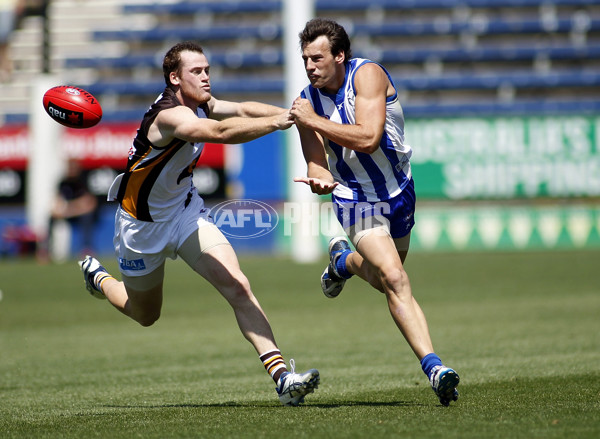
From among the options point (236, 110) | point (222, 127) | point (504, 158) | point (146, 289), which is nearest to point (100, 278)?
point (146, 289)

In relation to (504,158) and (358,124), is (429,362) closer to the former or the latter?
(358,124)

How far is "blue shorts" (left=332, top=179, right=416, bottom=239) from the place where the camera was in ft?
17.9

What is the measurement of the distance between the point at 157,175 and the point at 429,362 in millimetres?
1936

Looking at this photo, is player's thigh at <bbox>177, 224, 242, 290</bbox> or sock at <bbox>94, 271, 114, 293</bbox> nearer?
player's thigh at <bbox>177, 224, 242, 290</bbox>

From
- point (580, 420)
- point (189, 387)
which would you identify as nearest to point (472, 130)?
point (189, 387)

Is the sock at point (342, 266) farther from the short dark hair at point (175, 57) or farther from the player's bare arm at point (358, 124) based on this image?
the short dark hair at point (175, 57)

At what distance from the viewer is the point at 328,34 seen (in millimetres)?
5332

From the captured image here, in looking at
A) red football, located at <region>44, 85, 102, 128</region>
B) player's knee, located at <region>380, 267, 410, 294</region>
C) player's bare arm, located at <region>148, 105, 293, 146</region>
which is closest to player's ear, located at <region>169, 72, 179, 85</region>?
player's bare arm, located at <region>148, 105, 293, 146</region>

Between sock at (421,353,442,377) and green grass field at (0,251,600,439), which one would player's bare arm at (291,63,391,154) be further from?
green grass field at (0,251,600,439)

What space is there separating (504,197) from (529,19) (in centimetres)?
953

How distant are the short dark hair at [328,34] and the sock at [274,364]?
180 cm

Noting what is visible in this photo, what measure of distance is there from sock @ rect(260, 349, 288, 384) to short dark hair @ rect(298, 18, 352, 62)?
180 centimetres

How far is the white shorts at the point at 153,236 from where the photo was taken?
5.58m

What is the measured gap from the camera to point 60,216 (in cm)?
2034
